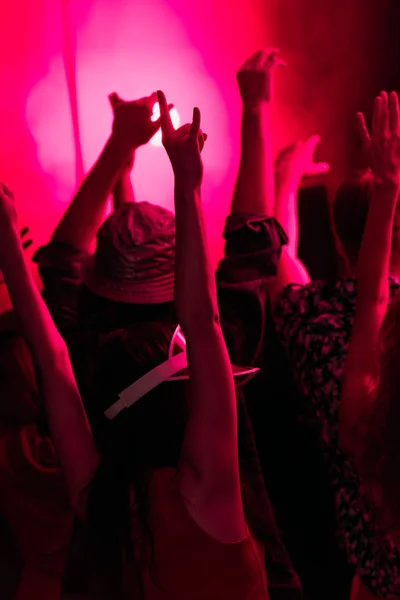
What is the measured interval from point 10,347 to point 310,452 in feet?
2.13

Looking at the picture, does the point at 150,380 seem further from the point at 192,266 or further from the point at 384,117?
the point at 384,117

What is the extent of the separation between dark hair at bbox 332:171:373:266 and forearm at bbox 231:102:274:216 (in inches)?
6.6

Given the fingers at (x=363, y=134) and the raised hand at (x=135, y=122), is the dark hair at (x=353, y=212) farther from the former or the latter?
the raised hand at (x=135, y=122)

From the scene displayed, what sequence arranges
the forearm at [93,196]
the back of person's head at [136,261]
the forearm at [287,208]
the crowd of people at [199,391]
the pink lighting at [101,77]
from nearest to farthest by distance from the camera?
1. the crowd of people at [199,391]
2. the back of person's head at [136,261]
3. the forearm at [93,196]
4. the pink lighting at [101,77]
5. the forearm at [287,208]

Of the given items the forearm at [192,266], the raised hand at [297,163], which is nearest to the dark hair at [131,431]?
the forearm at [192,266]

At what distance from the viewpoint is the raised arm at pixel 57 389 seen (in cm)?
77

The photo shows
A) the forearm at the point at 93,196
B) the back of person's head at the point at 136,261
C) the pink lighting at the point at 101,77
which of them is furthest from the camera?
the pink lighting at the point at 101,77

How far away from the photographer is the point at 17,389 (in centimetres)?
103

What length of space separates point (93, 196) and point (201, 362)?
0.47m

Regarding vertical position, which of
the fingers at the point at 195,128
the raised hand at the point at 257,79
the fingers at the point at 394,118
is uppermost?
the raised hand at the point at 257,79

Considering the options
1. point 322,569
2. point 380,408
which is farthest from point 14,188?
point 322,569

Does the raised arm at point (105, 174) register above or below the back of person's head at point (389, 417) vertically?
above

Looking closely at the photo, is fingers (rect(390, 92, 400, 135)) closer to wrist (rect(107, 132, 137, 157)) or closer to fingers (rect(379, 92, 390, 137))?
fingers (rect(379, 92, 390, 137))

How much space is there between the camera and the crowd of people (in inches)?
29.3
